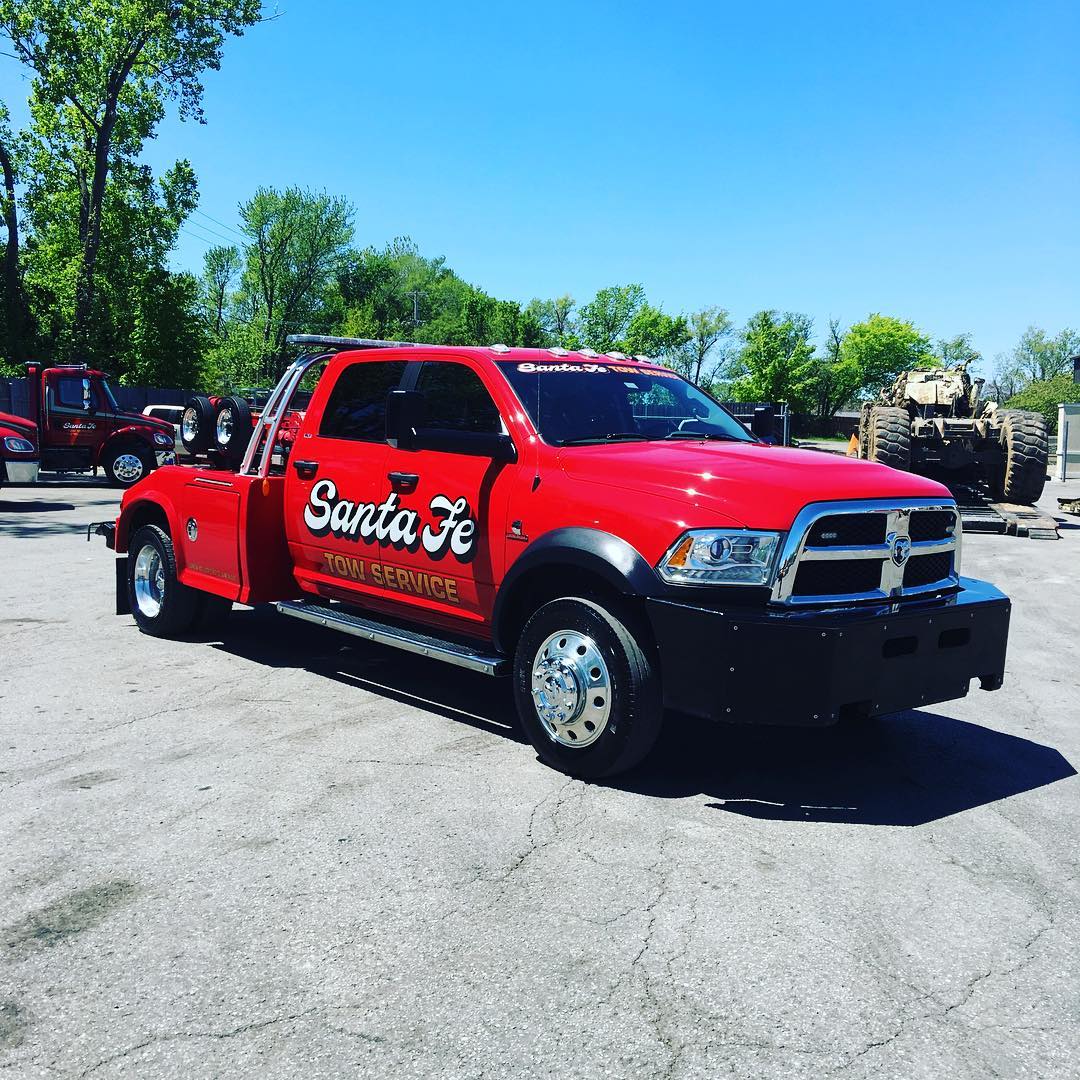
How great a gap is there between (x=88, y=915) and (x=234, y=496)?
11.8 feet

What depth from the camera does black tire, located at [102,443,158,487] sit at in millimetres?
22312

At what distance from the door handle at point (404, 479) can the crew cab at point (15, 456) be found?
45.8 ft

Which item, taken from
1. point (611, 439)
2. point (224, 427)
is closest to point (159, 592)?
point (224, 427)

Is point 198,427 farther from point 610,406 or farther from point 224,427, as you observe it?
point 610,406

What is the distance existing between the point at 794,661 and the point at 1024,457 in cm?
1503

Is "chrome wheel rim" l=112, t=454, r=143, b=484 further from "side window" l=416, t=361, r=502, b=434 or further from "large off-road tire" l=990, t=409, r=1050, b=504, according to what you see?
"side window" l=416, t=361, r=502, b=434

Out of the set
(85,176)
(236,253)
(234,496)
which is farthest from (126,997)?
(236,253)

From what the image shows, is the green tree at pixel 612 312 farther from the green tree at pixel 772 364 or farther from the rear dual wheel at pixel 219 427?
the rear dual wheel at pixel 219 427

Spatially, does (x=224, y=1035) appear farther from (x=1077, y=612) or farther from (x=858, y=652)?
(x=1077, y=612)

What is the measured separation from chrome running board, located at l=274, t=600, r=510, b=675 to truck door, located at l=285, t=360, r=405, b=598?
0.54 feet

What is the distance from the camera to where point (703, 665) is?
419 centimetres

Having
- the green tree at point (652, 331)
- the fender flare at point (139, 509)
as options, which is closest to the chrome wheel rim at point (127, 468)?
the fender flare at point (139, 509)

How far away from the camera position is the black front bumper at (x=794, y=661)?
408cm

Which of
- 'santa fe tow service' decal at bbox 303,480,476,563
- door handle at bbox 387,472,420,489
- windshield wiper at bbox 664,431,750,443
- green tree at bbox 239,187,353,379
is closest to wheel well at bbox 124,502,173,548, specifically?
'santa fe tow service' decal at bbox 303,480,476,563
